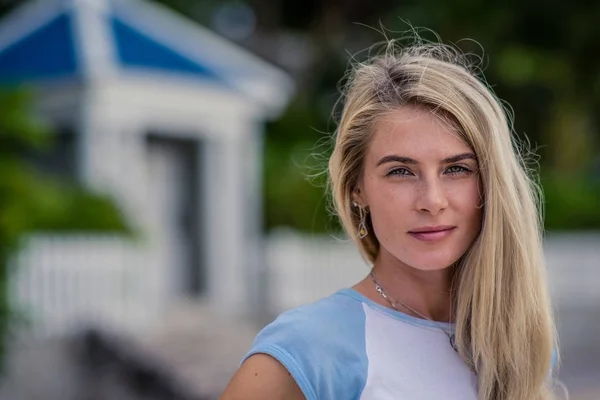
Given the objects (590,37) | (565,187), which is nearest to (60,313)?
(590,37)

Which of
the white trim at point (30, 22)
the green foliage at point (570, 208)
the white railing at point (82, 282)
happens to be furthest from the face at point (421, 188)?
the green foliage at point (570, 208)

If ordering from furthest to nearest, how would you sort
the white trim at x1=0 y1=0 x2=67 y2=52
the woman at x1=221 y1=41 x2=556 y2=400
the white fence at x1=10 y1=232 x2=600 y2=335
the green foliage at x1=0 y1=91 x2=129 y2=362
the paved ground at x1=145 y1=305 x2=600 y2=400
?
the white trim at x1=0 y1=0 x2=67 y2=52, the white fence at x1=10 y1=232 x2=600 y2=335, the paved ground at x1=145 y1=305 x2=600 y2=400, the green foliage at x1=0 y1=91 x2=129 y2=362, the woman at x1=221 y1=41 x2=556 y2=400

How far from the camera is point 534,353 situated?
2.37 m

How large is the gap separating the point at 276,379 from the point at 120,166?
28.8 feet

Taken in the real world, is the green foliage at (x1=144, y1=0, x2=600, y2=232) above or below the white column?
above

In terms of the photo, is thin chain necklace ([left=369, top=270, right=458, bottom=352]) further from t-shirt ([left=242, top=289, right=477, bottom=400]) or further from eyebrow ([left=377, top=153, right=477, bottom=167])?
eyebrow ([left=377, top=153, right=477, bottom=167])

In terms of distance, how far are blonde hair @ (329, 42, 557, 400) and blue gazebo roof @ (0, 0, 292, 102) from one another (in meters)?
8.20

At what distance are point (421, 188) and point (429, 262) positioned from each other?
0.17 meters

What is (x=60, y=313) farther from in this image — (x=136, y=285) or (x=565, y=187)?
(x=565, y=187)

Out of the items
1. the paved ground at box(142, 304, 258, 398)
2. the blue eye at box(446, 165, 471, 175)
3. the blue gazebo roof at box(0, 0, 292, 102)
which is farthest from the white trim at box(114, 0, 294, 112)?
the blue eye at box(446, 165, 471, 175)

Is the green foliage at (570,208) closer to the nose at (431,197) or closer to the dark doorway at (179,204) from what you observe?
the dark doorway at (179,204)

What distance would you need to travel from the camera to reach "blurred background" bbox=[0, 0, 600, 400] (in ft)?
28.0

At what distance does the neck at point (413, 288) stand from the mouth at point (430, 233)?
0.15m

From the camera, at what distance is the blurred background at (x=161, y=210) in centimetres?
853
